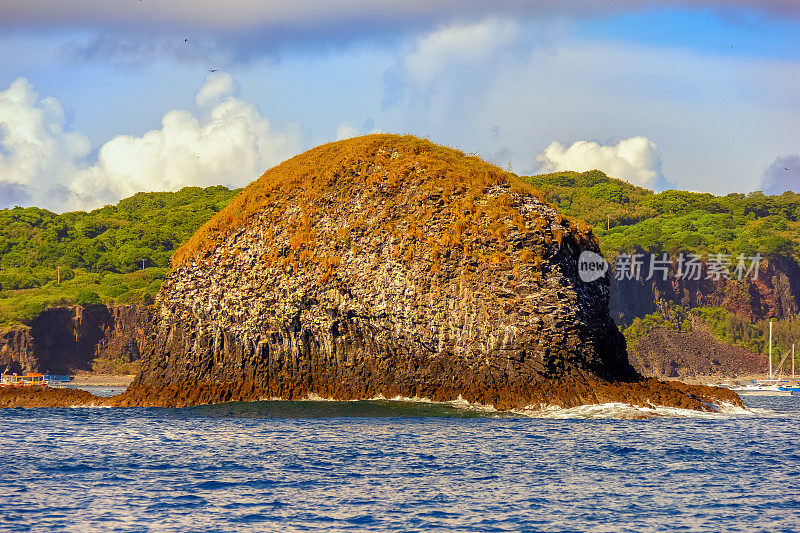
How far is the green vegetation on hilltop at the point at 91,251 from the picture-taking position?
12619 cm

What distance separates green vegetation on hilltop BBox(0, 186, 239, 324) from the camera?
414 ft

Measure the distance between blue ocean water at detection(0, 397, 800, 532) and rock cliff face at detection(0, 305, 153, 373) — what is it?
79.8 m

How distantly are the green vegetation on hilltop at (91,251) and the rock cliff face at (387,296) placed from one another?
7521 cm

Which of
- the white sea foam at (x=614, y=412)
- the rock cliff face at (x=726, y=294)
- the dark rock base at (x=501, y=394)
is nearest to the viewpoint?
the white sea foam at (x=614, y=412)

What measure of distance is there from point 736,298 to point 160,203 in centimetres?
12197

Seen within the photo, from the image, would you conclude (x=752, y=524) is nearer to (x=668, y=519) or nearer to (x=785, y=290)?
(x=668, y=519)

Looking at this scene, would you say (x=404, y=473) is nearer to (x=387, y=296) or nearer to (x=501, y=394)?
(x=501, y=394)

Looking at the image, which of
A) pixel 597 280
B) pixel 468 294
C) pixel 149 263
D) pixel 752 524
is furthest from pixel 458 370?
pixel 149 263

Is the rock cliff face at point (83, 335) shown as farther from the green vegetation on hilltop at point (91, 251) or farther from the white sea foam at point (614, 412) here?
the white sea foam at point (614, 412)

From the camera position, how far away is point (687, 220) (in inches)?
6334

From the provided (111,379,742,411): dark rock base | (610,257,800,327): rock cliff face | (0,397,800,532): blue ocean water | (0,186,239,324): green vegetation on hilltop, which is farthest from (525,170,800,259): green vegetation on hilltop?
(0,397,800,532): blue ocean water

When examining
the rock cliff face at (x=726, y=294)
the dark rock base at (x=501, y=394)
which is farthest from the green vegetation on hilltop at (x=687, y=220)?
the dark rock base at (x=501, y=394)

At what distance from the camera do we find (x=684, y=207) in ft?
573

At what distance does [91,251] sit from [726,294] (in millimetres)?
107001
